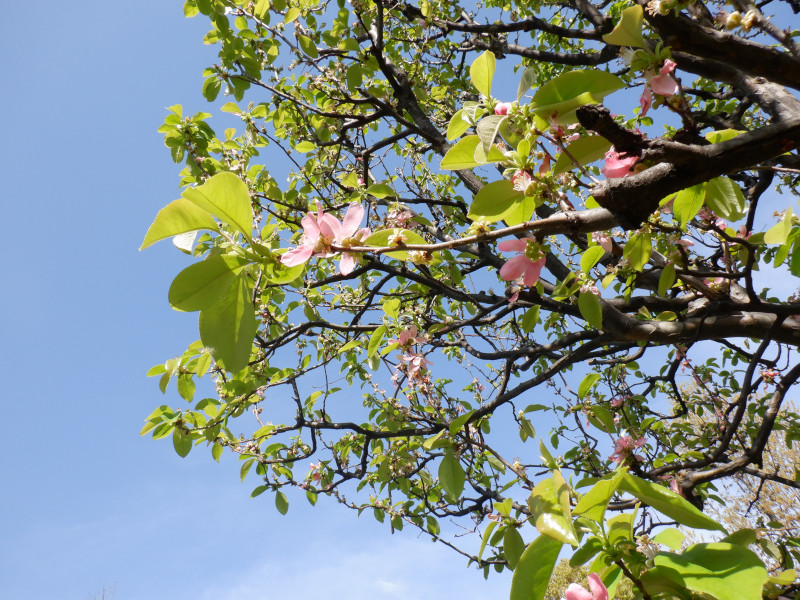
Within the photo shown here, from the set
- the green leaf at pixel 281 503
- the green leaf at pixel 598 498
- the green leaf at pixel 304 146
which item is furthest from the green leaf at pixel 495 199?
the green leaf at pixel 281 503

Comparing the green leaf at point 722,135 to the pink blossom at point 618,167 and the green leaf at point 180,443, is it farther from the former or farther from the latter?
the green leaf at point 180,443

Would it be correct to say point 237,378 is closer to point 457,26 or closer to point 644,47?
point 644,47

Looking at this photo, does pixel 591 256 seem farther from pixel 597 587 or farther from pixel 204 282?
pixel 204 282

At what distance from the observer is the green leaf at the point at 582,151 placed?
1036mm

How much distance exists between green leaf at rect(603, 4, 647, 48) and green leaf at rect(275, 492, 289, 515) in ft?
11.1

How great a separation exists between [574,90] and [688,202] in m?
0.51

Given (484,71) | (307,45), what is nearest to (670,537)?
(484,71)

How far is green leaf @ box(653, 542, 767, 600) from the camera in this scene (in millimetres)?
580

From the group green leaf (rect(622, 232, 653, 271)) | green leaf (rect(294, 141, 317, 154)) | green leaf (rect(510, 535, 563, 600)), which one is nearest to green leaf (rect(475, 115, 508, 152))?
green leaf (rect(622, 232, 653, 271))

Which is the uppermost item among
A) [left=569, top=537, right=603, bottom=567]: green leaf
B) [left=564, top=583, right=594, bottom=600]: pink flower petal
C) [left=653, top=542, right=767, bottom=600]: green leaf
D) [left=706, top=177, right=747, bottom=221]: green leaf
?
[left=706, top=177, right=747, bottom=221]: green leaf

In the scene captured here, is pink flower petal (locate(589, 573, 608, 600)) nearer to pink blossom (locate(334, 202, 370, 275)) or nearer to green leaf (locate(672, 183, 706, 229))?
pink blossom (locate(334, 202, 370, 275))

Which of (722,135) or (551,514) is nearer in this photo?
(551,514)

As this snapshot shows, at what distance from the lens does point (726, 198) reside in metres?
1.17

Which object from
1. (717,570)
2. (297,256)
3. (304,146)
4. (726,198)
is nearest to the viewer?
(717,570)
